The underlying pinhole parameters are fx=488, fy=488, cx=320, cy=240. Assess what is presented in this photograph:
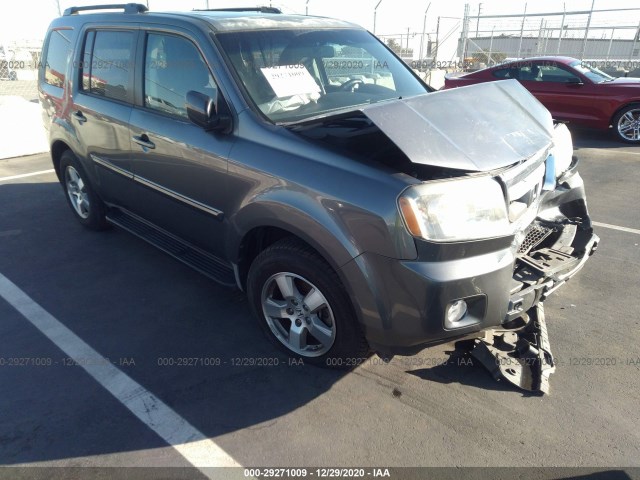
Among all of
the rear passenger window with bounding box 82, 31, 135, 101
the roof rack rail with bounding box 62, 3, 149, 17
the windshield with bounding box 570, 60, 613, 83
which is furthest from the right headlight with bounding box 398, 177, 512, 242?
the windshield with bounding box 570, 60, 613, 83

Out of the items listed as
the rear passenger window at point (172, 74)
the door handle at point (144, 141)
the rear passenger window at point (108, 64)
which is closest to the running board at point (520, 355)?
the rear passenger window at point (172, 74)

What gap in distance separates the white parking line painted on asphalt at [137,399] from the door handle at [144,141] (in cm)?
140

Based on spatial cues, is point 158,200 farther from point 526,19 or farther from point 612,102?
point 526,19

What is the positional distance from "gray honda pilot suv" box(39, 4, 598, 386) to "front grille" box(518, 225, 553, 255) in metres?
0.01

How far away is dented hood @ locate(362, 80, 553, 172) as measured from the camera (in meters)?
2.33

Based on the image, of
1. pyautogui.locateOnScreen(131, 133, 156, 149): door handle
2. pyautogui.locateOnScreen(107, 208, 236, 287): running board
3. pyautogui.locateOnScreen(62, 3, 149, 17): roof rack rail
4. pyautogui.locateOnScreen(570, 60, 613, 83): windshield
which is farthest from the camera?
pyautogui.locateOnScreen(570, 60, 613, 83): windshield

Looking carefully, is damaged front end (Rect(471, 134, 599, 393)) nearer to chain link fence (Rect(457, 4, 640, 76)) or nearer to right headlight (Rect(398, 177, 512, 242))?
right headlight (Rect(398, 177, 512, 242))

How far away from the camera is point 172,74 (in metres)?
3.38

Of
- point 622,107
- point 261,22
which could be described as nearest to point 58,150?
point 261,22

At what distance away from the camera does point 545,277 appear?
268 cm

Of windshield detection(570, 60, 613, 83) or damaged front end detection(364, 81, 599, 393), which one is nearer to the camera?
damaged front end detection(364, 81, 599, 393)

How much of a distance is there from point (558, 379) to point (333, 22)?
3011 mm

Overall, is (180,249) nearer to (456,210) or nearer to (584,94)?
(456,210)

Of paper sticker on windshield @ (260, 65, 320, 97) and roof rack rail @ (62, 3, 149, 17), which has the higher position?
roof rack rail @ (62, 3, 149, 17)
